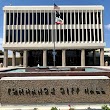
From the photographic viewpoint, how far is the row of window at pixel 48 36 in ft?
169

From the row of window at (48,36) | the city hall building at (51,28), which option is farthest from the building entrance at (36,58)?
the row of window at (48,36)

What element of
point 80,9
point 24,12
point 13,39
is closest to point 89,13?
point 80,9

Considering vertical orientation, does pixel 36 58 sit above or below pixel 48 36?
below

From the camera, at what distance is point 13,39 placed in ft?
168

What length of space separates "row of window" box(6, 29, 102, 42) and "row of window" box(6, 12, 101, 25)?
2206mm

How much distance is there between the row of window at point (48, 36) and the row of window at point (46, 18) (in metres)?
2.21

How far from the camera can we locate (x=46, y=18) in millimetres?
52250

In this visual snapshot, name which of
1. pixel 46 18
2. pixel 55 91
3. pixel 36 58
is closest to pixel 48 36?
pixel 46 18

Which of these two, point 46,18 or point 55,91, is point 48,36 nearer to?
point 46,18

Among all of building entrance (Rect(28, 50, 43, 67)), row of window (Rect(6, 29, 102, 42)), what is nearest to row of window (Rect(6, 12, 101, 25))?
row of window (Rect(6, 29, 102, 42))

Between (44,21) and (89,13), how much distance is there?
1114cm

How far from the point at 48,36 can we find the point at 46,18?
457cm

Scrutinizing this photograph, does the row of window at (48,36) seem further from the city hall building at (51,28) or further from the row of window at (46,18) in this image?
the row of window at (46,18)

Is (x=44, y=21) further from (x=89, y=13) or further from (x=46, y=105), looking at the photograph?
(x=46, y=105)
